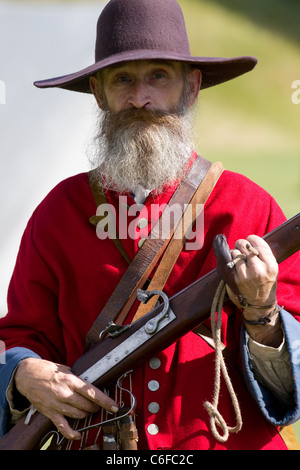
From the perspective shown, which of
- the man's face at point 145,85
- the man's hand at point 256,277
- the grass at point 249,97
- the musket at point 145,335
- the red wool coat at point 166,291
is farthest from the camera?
the grass at point 249,97

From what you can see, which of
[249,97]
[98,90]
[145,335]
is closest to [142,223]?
[145,335]

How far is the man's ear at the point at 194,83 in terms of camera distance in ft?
12.3

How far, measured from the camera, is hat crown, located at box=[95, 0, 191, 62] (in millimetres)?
3549

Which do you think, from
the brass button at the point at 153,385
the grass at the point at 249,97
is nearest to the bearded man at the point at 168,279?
the brass button at the point at 153,385

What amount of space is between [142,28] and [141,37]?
0.05 metres

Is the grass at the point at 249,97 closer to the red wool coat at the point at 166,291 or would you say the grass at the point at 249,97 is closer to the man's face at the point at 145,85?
the man's face at the point at 145,85

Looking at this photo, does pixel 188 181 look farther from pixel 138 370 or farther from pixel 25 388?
pixel 25 388

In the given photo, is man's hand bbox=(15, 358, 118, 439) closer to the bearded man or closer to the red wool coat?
the bearded man

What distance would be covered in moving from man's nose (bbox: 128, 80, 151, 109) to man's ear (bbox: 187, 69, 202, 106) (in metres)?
0.28

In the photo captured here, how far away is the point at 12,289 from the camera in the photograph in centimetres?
368

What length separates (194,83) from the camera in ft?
12.4

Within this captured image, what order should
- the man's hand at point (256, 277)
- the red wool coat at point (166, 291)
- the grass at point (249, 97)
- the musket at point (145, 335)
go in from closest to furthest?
the man's hand at point (256, 277) < the musket at point (145, 335) < the red wool coat at point (166, 291) < the grass at point (249, 97)

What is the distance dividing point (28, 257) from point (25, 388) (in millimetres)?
615

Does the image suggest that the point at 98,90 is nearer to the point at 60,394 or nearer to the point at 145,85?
the point at 145,85
